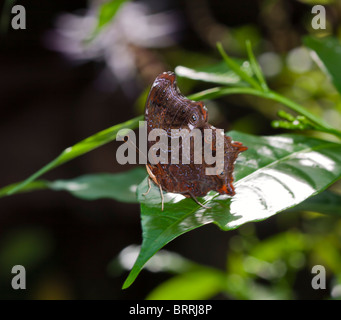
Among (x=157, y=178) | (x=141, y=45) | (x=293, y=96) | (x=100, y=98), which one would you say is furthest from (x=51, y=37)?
(x=157, y=178)

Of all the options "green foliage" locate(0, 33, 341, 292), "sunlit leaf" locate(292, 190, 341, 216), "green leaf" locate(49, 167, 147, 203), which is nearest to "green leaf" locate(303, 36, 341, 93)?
"green foliage" locate(0, 33, 341, 292)

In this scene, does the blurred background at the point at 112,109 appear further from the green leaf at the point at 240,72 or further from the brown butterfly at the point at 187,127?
the brown butterfly at the point at 187,127

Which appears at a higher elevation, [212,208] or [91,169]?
[91,169]

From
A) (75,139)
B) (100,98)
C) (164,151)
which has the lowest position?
(164,151)

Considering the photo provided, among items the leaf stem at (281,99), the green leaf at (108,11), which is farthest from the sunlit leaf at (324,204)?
the green leaf at (108,11)
